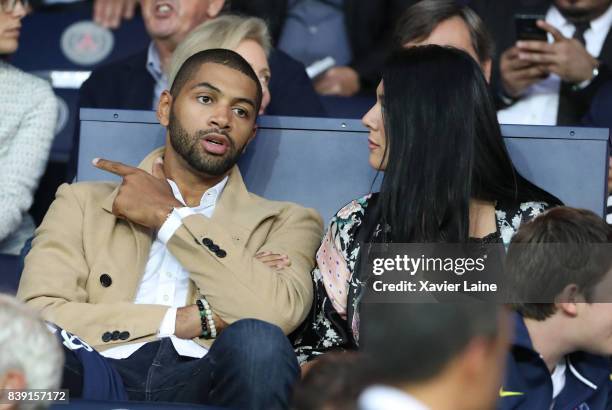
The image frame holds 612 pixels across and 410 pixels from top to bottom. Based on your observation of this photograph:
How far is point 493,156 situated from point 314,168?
56 centimetres

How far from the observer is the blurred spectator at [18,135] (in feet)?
10.6

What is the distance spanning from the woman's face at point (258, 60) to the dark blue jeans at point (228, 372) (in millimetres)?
1007

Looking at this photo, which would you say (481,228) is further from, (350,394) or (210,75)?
(350,394)

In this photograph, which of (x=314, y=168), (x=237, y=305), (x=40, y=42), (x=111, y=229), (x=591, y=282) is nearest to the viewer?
(x=591, y=282)

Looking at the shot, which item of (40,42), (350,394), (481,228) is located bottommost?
(40,42)

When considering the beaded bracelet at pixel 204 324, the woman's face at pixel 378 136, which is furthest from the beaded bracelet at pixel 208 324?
the woman's face at pixel 378 136

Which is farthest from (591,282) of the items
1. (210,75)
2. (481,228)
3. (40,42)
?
(40,42)

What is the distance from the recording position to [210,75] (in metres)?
2.83

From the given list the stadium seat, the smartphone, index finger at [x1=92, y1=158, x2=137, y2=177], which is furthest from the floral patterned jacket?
the stadium seat

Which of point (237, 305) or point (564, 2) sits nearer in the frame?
point (237, 305)

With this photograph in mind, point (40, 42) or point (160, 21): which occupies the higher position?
point (160, 21)

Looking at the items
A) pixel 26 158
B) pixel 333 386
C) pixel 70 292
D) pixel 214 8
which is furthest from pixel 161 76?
pixel 333 386

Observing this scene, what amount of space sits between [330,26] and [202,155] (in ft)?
4.99

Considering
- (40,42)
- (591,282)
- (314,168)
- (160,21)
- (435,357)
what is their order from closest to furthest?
(435,357)
(591,282)
(314,168)
(160,21)
(40,42)
